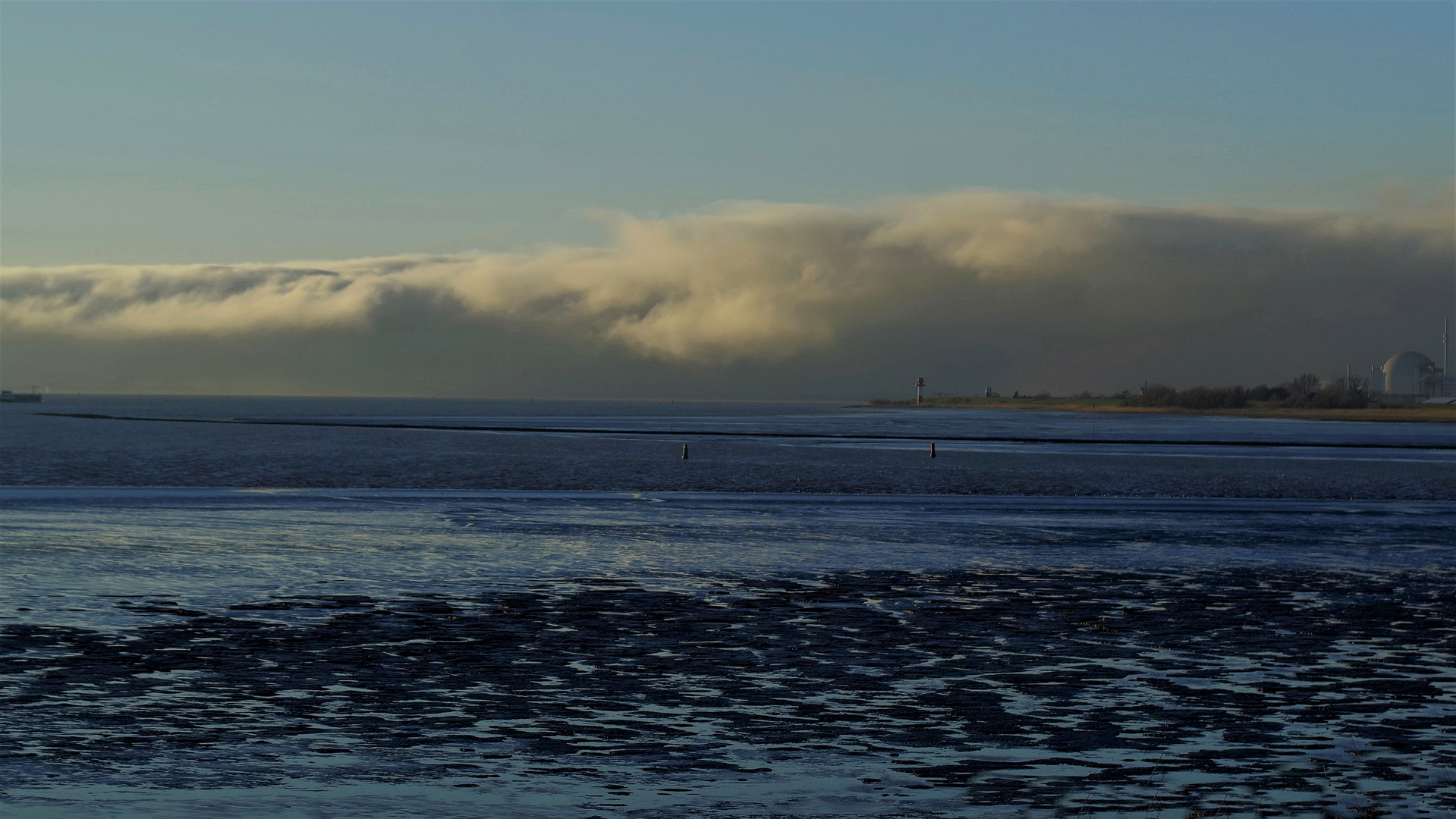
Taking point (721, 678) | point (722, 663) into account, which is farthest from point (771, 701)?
point (722, 663)

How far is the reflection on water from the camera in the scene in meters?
8.95

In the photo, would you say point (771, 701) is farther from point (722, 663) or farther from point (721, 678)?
point (722, 663)

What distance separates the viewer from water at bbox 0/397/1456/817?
9.02 meters

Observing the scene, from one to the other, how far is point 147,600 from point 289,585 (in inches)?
88.7

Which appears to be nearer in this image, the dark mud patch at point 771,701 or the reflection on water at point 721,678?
the reflection on water at point 721,678

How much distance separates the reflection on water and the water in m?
0.05

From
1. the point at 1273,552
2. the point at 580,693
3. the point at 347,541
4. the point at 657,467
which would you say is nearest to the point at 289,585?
the point at 347,541

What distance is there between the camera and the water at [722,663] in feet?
29.6

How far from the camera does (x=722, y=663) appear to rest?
13820mm

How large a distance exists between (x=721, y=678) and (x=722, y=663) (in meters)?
0.84

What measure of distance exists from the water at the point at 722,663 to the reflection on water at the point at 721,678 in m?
0.05

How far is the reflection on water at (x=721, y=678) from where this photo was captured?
29.3 ft

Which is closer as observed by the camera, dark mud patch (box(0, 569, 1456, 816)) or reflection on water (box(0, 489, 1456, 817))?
reflection on water (box(0, 489, 1456, 817))

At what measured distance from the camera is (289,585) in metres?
19.8
